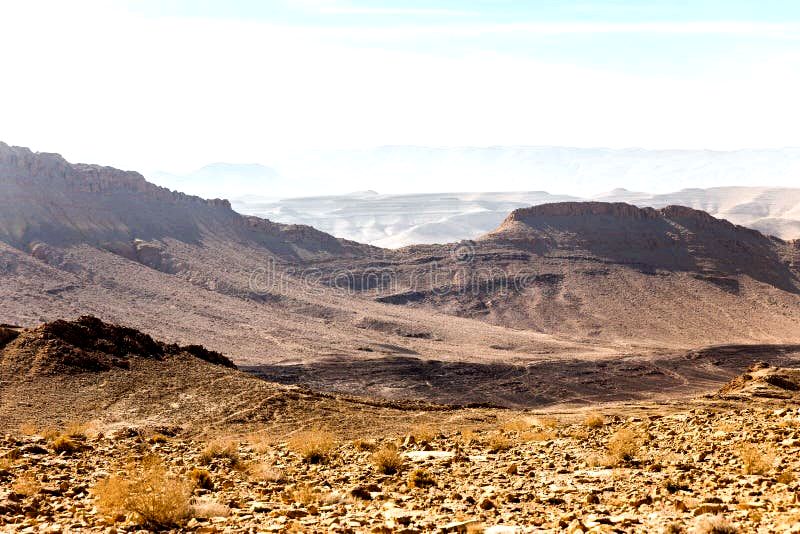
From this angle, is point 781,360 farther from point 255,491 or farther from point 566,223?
point 255,491

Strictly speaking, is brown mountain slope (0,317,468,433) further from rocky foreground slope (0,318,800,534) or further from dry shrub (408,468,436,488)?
dry shrub (408,468,436,488)

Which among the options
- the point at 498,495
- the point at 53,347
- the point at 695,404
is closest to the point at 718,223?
the point at 695,404

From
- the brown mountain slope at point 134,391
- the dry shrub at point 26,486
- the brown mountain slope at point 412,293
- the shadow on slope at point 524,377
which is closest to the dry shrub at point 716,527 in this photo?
the dry shrub at point 26,486

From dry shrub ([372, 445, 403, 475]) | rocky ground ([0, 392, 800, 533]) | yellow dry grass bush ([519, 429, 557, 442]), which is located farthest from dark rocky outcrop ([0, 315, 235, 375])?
dry shrub ([372, 445, 403, 475])

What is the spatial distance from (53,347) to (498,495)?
18715 mm

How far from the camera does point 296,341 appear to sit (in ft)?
232

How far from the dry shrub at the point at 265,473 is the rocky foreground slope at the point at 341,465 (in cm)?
3

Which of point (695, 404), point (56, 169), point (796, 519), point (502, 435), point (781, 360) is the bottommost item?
point (781, 360)

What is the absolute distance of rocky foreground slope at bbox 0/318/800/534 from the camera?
30.7 ft

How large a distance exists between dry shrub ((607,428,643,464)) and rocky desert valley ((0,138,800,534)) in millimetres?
60

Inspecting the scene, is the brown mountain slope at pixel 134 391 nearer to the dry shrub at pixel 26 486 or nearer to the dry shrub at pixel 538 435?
the dry shrub at pixel 538 435

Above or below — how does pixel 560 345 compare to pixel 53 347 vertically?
below

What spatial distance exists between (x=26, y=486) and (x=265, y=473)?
359 centimetres

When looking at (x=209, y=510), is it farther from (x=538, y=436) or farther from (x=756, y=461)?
(x=538, y=436)
